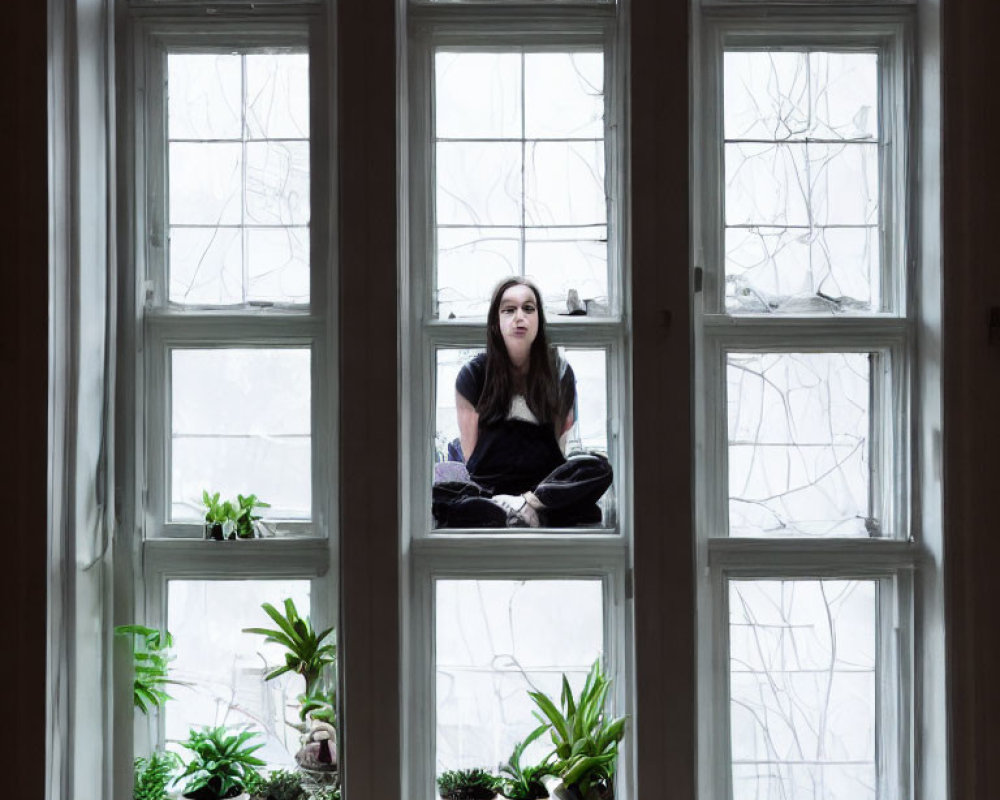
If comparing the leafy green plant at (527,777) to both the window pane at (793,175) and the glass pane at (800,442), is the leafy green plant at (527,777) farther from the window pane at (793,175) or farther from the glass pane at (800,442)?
the window pane at (793,175)

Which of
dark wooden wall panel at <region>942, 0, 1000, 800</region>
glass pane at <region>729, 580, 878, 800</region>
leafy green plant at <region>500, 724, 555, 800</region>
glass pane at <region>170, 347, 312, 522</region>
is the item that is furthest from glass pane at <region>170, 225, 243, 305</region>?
dark wooden wall panel at <region>942, 0, 1000, 800</region>

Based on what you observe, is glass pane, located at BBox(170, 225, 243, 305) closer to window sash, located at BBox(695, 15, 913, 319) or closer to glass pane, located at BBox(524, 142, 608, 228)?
glass pane, located at BBox(524, 142, 608, 228)

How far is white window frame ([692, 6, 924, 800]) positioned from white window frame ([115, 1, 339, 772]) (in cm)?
85

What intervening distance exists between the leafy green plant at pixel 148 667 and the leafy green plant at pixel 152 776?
0.11 m

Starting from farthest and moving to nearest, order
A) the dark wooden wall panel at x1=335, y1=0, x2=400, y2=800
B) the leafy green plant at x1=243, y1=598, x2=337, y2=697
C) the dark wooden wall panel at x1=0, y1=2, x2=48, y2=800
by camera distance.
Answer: the leafy green plant at x1=243, y1=598, x2=337, y2=697, the dark wooden wall panel at x1=335, y1=0, x2=400, y2=800, the dark wooden wall panel at x1=0, y1=2, x2=48, y2=800

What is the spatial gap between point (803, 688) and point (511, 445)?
0.87 m

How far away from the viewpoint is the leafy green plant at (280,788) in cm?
204

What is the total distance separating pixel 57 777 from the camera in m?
1.89

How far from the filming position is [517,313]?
2104 mm

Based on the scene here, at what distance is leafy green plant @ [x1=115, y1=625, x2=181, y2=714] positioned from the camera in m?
2.06

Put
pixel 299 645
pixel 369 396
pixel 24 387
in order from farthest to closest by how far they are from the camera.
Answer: pixel 299 645 < pixel 369 396 < pixel 24 387

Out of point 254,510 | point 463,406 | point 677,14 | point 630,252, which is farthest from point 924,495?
point 254,510

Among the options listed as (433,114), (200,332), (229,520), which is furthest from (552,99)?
(229,520)

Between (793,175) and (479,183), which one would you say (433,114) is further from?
(793,175)
